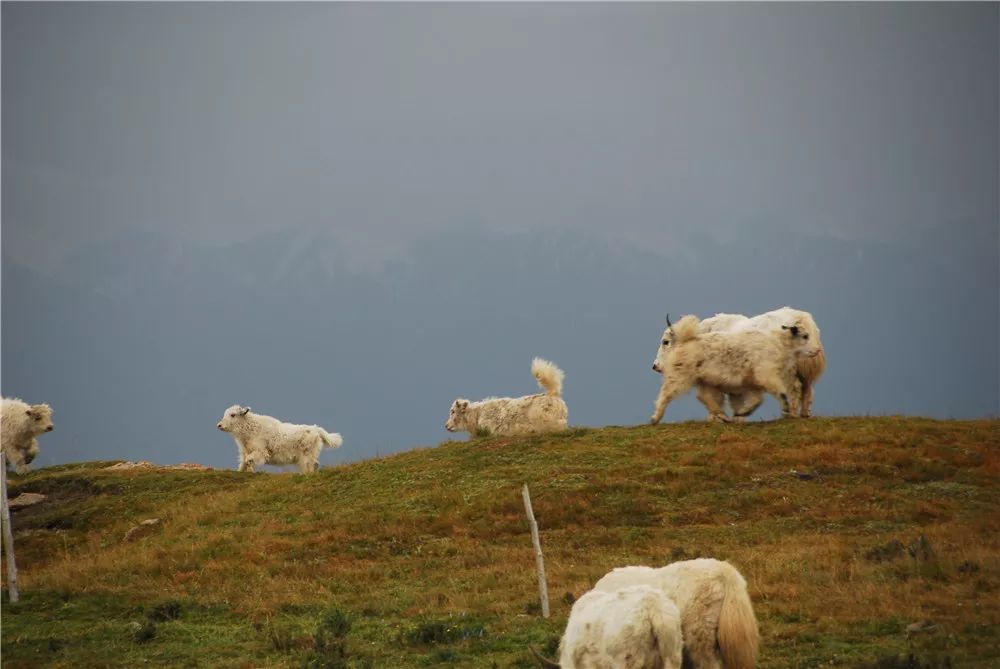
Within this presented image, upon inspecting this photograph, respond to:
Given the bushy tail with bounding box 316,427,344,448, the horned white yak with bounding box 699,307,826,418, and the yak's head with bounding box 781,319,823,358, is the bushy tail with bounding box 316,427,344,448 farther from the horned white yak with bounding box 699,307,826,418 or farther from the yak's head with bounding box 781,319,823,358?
the yak's head with bounding box 781,319,823,358

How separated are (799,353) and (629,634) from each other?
818 inches

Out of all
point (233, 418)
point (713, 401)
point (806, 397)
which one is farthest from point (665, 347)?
point (233, 418)

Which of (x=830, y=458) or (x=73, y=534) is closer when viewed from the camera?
(x=830, y=458)

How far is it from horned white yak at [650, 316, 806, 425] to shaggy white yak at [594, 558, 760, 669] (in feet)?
57.2

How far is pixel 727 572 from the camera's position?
1236 cm

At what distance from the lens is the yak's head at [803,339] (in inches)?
1188

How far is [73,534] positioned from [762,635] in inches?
805

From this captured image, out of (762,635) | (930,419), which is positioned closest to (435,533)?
(762,635)

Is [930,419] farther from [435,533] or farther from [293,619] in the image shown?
[293,619]

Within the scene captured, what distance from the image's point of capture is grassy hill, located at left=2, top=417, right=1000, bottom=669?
15.8m

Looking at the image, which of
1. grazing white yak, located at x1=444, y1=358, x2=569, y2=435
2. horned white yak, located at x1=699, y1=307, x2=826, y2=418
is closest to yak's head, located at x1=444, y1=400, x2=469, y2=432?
grazing white yak, located at x1=444, y1=358, x2=569, y2=435

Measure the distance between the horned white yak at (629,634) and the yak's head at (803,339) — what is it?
20.0 meters

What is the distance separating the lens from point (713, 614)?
12023 millimetres

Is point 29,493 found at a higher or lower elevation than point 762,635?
higher
